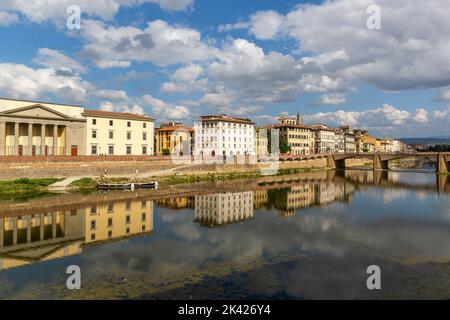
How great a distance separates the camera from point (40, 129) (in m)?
53.0

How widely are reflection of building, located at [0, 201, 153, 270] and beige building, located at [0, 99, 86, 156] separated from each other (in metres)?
25.3

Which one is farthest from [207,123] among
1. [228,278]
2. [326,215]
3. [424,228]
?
[228,278]

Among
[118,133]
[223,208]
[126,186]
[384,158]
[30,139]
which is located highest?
[118,133]

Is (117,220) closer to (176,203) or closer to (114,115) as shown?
(176,203)

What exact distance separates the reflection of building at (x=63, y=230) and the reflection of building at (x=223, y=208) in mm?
4872

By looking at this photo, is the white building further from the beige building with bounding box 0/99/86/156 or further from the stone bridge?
the beige building with bounding box 0/99/86/156

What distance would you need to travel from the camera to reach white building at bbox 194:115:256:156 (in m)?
93.0

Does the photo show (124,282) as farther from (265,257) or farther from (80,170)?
(80,170)

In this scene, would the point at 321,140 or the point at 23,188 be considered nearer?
the point at 23,188

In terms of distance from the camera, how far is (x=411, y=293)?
45.9 ft

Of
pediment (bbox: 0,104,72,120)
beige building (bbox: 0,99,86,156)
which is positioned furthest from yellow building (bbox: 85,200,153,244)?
pediment (bbox: 0,104,72,120)

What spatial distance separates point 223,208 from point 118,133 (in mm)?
33649

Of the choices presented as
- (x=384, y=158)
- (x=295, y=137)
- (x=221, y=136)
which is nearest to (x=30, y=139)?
(x=221, y=136)
